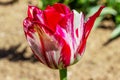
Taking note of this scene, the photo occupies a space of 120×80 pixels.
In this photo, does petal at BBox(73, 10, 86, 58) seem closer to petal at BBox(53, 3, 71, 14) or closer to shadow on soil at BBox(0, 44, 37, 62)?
petal at BBox(53, 3, 71, 14)

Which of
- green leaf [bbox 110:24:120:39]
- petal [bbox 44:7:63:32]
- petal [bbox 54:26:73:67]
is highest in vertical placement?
petal [bbox 44:7:63:32]

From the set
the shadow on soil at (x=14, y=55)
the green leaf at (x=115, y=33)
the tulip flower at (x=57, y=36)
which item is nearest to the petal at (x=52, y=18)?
the tulip flower at (x=57, y=36)

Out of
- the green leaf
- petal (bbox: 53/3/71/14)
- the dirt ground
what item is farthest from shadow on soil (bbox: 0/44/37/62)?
petal (bbox: 53/3/71/14)

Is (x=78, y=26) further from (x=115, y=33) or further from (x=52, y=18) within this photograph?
(x=115, y=33)

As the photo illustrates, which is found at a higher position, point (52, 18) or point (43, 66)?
point (52, 18)

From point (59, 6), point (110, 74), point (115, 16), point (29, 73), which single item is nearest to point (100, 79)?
point (110, 74)

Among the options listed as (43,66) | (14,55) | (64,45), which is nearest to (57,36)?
(64,45)
